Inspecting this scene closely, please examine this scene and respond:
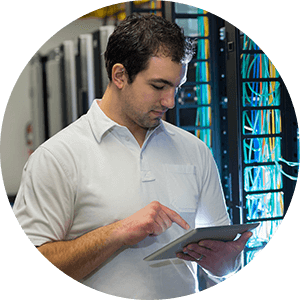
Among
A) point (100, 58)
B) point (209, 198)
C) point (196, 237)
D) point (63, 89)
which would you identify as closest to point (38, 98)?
point (63, 89)

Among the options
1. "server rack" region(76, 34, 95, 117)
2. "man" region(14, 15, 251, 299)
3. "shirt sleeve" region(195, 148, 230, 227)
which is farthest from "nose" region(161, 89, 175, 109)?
"server rack" region(76, 34, 95, 117)

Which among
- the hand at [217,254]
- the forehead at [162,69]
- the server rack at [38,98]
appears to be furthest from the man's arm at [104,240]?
the server rack at [38,98]

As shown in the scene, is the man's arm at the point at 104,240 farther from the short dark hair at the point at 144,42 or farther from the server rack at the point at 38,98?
the server rack at the point at 38,98

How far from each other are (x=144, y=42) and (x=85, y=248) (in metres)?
0.61

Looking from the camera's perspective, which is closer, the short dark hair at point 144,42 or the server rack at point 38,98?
the short dark hair at point 144,42

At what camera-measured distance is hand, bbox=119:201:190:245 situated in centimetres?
97

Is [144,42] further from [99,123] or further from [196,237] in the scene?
[196,237]

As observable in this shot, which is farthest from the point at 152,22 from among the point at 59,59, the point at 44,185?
the point at 59,59

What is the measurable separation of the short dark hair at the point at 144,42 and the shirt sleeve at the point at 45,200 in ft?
1.13

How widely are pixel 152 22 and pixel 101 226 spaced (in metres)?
0.61

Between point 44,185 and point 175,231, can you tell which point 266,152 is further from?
point 44,185

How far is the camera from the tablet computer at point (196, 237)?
948 millimetres

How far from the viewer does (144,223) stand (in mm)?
965

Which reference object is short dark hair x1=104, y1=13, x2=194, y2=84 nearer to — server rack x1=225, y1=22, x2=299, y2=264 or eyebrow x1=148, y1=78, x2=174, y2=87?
eyebrow x1=148, y1=78, x2=174, y2=87
